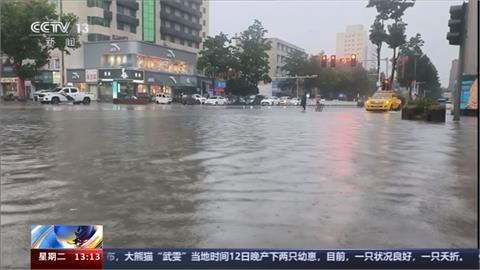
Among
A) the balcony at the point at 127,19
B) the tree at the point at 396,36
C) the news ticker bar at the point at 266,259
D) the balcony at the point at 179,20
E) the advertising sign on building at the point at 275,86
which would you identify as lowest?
the news ticker bar at the point at 266,259

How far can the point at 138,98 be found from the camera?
58719mm

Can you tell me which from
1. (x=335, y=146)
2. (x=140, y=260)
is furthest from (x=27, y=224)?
(x=335, y=146)

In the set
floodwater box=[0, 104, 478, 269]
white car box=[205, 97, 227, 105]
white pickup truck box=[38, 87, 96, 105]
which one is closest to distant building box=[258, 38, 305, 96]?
white car box=[205, 97, 227, 105]

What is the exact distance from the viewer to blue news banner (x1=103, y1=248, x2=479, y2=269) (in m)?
3.15

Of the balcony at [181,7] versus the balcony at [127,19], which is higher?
the balcony at [181,7]

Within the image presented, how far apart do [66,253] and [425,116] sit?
21200 mm

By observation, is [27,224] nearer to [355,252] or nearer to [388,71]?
[355,252]

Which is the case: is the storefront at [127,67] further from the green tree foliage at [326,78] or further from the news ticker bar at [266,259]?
the news ticker bar at [266,259]

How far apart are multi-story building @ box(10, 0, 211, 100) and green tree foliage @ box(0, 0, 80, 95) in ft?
46.0

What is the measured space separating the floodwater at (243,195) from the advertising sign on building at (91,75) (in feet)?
181

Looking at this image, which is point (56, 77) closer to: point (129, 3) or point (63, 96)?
point (129, 3)

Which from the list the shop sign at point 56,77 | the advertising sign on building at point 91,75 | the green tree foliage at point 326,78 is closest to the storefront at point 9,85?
the shop sign at point 56,77

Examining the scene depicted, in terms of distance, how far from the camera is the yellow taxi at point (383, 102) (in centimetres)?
3609

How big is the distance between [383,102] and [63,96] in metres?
31.2
